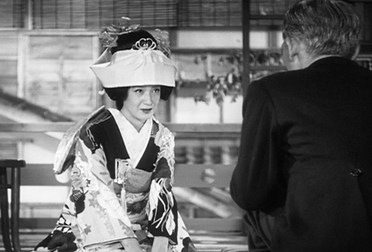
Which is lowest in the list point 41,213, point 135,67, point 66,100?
point 41,213

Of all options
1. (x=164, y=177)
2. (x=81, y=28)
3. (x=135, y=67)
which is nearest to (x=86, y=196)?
(x=164, y=177)

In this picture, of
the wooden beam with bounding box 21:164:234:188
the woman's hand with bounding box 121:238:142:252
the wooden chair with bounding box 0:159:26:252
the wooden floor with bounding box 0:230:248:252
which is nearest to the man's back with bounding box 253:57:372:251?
the woman's hand with bounding box 121:238:142:252

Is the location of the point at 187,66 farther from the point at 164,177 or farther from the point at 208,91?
the point at 164,177

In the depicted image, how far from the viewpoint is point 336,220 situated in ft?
5.30

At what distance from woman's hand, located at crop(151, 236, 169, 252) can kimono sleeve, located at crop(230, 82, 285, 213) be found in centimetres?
79

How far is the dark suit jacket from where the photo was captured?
162cm

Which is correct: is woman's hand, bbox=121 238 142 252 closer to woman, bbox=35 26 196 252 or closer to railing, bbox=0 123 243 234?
woman, bbox=35 26 196 252

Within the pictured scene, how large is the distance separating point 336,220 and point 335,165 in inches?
4.6

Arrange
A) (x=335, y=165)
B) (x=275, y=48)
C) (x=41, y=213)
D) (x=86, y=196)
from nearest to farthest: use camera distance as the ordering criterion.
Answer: (x=335, y=165), (x=86, y=196), (x=275, y=48), (x=41, y=213)

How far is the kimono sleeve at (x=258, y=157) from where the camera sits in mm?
1634

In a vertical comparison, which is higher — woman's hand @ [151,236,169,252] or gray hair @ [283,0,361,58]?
gray hair @ [283,0,361,58]

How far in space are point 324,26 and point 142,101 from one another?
897mm

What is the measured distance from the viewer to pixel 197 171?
5828mm

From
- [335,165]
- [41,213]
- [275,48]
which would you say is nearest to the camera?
[335,165]
